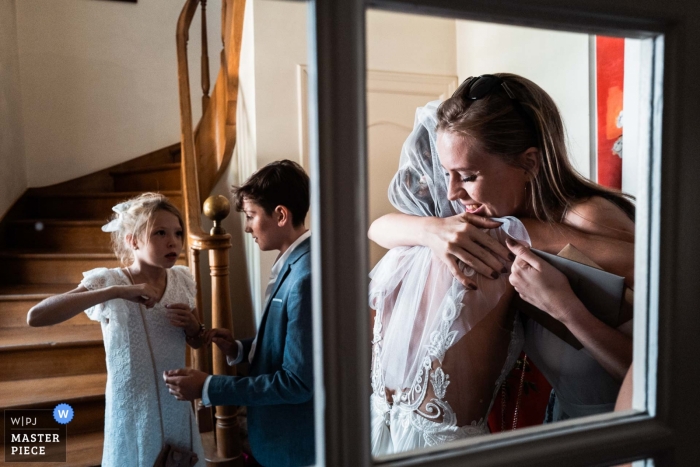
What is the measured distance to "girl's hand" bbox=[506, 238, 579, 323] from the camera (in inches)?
29.5

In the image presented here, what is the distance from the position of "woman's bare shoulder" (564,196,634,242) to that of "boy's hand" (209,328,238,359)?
102 cm

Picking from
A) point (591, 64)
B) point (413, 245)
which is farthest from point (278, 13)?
point (413, 245)

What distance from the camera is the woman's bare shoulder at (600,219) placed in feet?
2.62

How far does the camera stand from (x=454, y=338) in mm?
864

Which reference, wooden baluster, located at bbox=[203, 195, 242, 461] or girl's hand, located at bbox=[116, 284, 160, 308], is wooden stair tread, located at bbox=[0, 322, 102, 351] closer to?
wooden baluster, located at bbox=[203, 195, 242, 461]

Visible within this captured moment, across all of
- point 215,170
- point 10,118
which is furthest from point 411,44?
point 10,118

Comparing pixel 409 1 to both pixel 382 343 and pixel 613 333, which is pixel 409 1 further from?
pixel 382 343

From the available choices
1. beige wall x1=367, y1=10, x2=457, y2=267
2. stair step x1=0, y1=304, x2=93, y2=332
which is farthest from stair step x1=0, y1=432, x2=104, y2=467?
beige wall x1=367, y1=10, x2=457, y2=267

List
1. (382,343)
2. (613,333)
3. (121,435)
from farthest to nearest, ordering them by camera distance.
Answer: (121,435), (382,343), (613,333)

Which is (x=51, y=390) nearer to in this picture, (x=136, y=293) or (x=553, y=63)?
(x=136, y=293)

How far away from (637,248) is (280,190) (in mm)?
1086

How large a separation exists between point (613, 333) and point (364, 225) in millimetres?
652

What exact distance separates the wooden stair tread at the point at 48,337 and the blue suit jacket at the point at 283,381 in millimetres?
1249

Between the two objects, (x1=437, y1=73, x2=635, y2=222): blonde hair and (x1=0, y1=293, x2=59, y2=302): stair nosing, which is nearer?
(x1=437, y1=73, x2=635, y2=222): blonde hair
